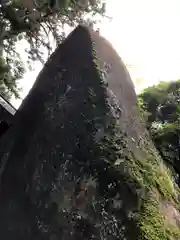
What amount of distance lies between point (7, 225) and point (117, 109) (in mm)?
2676

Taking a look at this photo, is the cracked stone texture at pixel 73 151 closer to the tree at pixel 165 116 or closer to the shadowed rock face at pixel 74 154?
the shadowed rock face at pixel 74 154

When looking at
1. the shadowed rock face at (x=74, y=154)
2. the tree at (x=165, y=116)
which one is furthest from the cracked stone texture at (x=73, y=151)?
the tree at (x=165, y=116)

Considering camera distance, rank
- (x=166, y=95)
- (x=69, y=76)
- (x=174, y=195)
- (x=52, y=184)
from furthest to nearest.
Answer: (x=166, y=95), (x=69, y=76), (x=174, y=195), (x=52, y=184)

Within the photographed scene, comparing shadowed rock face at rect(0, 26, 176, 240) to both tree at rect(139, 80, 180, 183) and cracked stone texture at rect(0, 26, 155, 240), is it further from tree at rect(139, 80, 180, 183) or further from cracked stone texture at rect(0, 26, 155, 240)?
tree at rect(139, 80, 180, 183)

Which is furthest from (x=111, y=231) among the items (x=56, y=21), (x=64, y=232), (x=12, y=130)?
(x=56, y=21)

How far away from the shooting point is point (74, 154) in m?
6.07

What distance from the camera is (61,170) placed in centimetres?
598

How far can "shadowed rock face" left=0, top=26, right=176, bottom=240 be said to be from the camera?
214 inches

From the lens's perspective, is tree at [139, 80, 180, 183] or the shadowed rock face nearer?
the shadowed rock face

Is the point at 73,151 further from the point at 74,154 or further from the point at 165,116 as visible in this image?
the point at 165,116

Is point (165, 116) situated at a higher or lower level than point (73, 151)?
higher

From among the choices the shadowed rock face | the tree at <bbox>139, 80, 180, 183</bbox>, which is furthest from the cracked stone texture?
the tree at <bbox>139, 80, 180, 183</bbox>

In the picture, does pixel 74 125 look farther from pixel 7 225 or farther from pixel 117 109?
pixel 7 225

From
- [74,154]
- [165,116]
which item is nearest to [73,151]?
[74,154]
